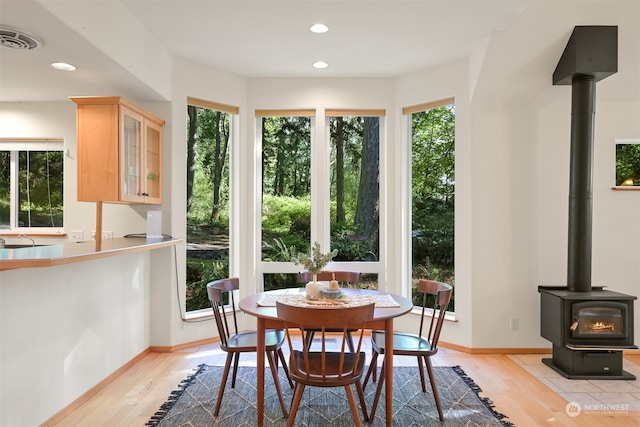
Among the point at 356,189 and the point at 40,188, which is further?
the point at 356,189

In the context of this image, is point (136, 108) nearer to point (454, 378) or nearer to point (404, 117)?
point (404, 117)

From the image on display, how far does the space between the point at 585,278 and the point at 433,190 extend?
1572mm

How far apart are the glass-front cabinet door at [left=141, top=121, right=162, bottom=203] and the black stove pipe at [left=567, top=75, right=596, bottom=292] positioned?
356 centimetres

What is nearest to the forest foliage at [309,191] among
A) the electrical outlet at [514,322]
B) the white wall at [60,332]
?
the electrical outlet at [514,322]

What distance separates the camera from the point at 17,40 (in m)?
2.52

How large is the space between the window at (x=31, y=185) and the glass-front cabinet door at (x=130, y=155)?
4.20ft

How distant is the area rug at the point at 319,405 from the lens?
8.58ft

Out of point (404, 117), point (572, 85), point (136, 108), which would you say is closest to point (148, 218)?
point (136, 108)

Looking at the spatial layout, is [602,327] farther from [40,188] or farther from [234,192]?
[40,188]

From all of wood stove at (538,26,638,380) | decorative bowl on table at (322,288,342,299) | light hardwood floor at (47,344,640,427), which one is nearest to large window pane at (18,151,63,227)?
light hardwood floor at (47,344,640,427)

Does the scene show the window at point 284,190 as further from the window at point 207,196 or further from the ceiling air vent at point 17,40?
the ceiling air vent at point 17,40

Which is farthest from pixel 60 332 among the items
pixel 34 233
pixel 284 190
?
pixel 284 190

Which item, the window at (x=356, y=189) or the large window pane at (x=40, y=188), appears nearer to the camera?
the large window pane at (x=40, y=188)

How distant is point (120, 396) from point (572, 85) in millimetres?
4235
